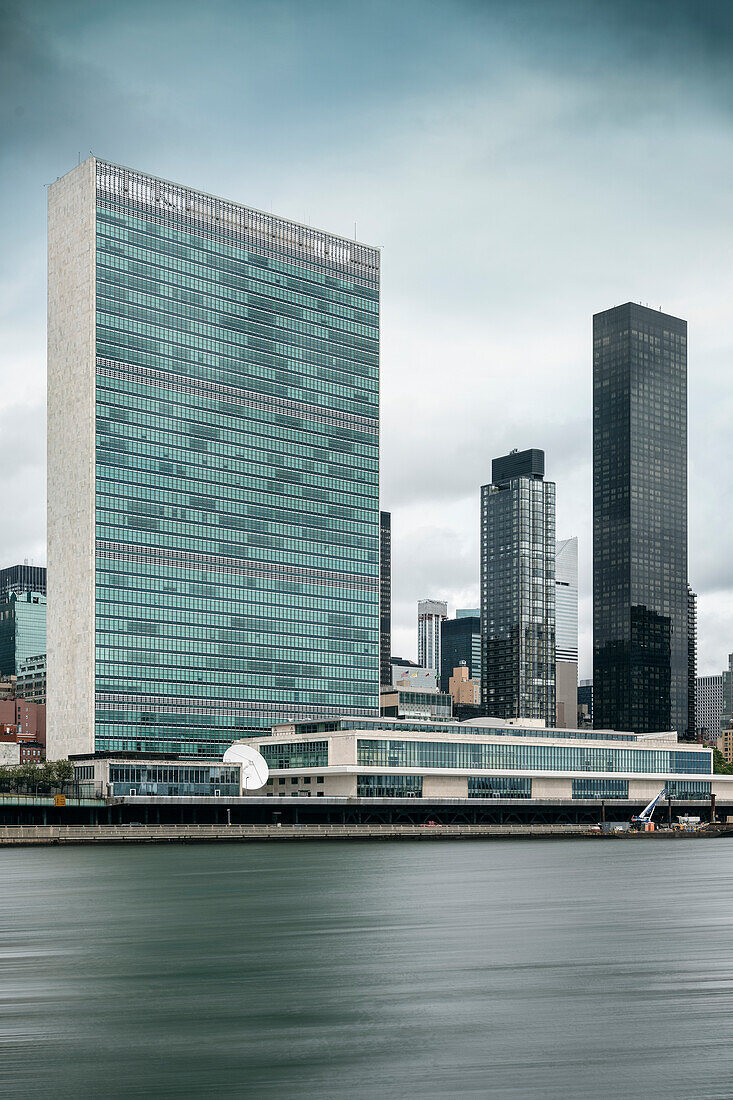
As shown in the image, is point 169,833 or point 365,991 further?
point 169,833

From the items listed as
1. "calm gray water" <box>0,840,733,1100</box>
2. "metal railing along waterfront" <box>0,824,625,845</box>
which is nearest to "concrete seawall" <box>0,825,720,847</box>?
"metal railing along waterfront" <box>0,824,625,845</box>

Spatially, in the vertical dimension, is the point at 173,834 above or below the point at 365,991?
below

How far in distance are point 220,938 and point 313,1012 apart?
20.6m

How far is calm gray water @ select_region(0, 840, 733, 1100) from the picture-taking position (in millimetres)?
35625

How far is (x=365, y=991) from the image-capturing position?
48.4 meters

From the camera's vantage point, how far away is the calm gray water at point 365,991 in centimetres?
3562

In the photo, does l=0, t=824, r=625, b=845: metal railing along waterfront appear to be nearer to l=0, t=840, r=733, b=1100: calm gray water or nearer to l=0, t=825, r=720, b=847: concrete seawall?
l=0, t=825, r=720, b=847: concrete seawall

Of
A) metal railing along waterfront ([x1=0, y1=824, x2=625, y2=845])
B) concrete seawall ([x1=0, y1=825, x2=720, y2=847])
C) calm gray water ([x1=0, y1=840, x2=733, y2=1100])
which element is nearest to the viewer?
calm gray water ([x1=0, y1=840, x2=733, y2=1100])

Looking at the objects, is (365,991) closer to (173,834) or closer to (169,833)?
(173,834)

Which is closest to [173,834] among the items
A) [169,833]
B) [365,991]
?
[169,833]

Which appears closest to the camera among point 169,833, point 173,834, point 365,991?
point 365,991

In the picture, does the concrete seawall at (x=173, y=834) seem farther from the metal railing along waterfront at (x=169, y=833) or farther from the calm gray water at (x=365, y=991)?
the calm gray water at (x=365, y=991)

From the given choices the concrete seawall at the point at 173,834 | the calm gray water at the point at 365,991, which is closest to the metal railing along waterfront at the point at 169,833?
the concrete seawall at the point at 173,834

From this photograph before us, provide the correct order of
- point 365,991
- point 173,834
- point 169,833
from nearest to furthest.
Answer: point 365,991 → point 173,834 → point 169,833
